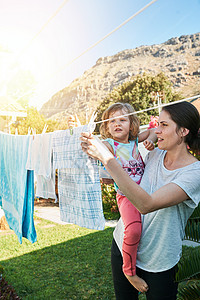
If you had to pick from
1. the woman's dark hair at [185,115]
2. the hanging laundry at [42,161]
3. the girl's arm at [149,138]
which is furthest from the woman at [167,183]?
the hanging laundry at [42,161]

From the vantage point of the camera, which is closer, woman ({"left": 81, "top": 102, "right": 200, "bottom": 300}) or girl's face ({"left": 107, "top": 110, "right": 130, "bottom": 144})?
woman ({"left": 81, "top": 102, "right": 200, "bottom": 300})

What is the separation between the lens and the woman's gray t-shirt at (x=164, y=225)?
1.27 meters

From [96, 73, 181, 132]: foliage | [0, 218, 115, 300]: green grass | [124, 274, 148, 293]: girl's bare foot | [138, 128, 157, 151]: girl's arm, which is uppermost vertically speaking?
[96, 73, 181, 132]: foliage

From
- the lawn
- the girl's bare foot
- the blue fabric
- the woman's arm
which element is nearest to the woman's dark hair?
the woman's arm

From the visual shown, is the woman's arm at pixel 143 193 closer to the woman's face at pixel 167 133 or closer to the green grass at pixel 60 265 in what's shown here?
the woman's face at pixel 167 133

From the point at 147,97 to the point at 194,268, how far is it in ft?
42.5

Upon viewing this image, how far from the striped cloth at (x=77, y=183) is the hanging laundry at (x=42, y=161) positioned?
0.68 ft

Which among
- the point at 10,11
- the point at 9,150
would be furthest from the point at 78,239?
the point at 10,11

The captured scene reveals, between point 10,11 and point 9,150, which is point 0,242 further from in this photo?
point 10,11

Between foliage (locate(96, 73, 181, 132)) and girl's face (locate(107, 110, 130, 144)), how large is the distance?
441 inches

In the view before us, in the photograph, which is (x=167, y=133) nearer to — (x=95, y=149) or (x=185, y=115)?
(x=185, y=115)

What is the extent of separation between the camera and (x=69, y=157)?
1715mm

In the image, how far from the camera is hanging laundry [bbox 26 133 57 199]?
2041 millimetres

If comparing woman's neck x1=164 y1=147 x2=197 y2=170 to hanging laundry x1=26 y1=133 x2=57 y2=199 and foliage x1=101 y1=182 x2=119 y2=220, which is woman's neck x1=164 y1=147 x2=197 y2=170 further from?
foliage x1=101 y1=182 x2=119 y2=220
